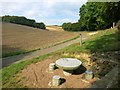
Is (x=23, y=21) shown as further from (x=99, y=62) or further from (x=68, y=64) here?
(x=68, y=64)

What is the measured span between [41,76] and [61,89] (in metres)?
1.66

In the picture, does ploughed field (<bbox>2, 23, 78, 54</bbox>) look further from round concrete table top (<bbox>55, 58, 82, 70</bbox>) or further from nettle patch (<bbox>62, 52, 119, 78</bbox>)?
round concrete table top (<bbox>55, 58, 82, 70</bbox>)

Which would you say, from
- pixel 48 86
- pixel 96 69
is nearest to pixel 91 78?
pixel 96 69

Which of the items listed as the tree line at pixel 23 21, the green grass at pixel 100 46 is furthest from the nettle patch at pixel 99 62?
the tree line at pixel 23 21

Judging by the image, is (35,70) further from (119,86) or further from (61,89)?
(119,86)

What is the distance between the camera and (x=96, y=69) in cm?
1040

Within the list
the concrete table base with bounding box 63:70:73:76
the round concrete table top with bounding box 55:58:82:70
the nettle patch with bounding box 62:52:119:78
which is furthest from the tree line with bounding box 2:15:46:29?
the concrete table base with bounding box 63:70:73:76

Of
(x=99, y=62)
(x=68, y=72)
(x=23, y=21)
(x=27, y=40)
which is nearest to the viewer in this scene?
(x=68, y=72)

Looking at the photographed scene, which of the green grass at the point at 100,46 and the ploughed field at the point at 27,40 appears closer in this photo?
the green grass at the point at 100,46

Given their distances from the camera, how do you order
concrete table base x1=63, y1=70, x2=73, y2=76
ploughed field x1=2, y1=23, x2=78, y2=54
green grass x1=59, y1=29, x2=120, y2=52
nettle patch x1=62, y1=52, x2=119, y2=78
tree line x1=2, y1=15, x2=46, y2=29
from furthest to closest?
tree line x1=2, y1=15, x2=46, y2=29 < ploughed field x1=2, y1=23, x2=78, y2=54 < green grass x1=59, y1=29, x2=120, y2=52 < concrete table base x1=63, y1=70, x2=73, y2=76 < nettle patch x1=62, y1=52, x2=119, y2=78

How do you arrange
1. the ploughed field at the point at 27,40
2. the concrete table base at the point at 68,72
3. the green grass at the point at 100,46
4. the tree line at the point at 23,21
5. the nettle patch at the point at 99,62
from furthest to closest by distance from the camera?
the tree line at the point at 23,21 < the ploughed field at the point at 27,40 < the green grass at the point at 100,46 < the concrete table base at the point at 68,72 < the nettle patch at the point at 99,62

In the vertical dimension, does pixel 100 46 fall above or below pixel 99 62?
above

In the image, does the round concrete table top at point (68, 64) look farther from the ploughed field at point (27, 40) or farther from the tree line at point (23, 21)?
the tree line at point (23, 21)

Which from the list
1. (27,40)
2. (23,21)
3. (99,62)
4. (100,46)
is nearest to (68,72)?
(99,62)
